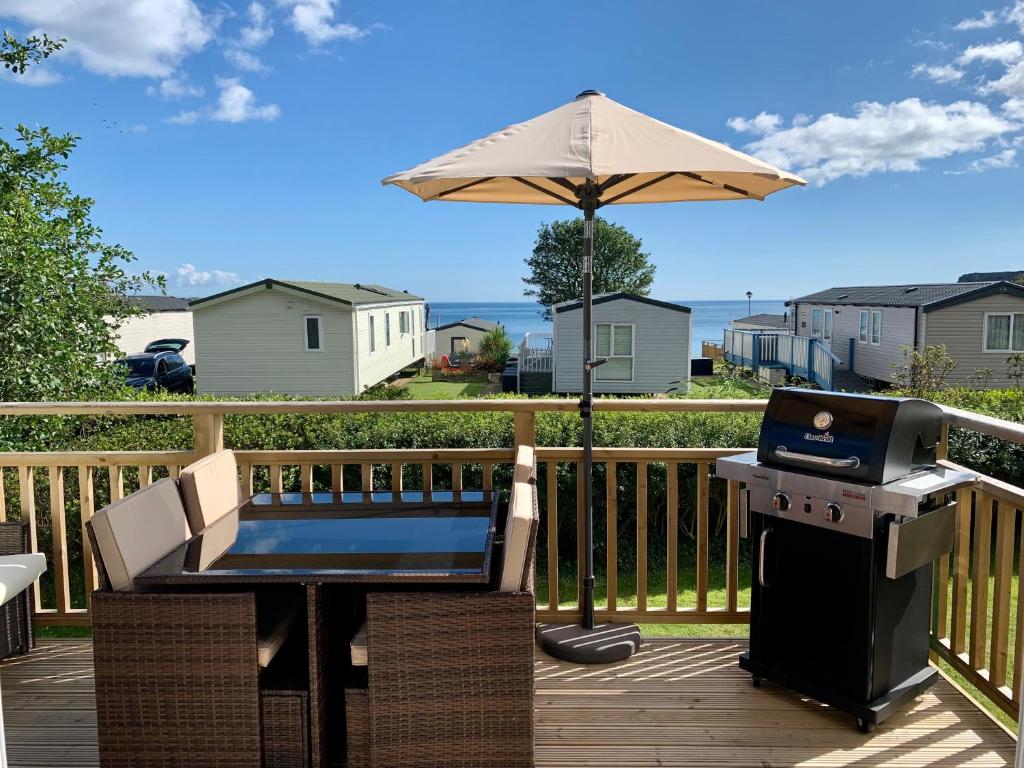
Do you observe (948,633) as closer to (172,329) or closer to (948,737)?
(948,737)

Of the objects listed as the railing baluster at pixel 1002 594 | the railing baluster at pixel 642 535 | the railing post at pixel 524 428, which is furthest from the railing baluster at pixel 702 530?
the railing baluster at pixel 1002 594

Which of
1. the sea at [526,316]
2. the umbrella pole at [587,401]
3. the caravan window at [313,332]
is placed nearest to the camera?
the umbrella pole at [587,401]

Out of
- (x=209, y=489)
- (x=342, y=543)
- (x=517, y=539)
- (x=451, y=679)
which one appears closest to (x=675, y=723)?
(x=451, y=679)

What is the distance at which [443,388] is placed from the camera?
21.6m

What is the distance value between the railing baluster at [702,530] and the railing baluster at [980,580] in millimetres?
963

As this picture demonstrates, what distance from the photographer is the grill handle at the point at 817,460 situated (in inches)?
90.4

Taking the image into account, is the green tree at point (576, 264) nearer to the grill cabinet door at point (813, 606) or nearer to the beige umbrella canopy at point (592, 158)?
the beige umbrella canopy at point (592, 158)

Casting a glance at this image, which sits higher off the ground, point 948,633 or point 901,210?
point 901,210

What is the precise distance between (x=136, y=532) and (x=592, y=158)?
1767mm

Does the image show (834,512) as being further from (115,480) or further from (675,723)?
(115,480)

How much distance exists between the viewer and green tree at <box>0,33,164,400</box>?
619 cm

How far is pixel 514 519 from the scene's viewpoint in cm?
198

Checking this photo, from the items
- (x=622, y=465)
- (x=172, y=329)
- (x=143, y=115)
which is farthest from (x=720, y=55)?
(x=622, y=465)

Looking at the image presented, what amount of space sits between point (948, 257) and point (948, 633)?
3103 inches
